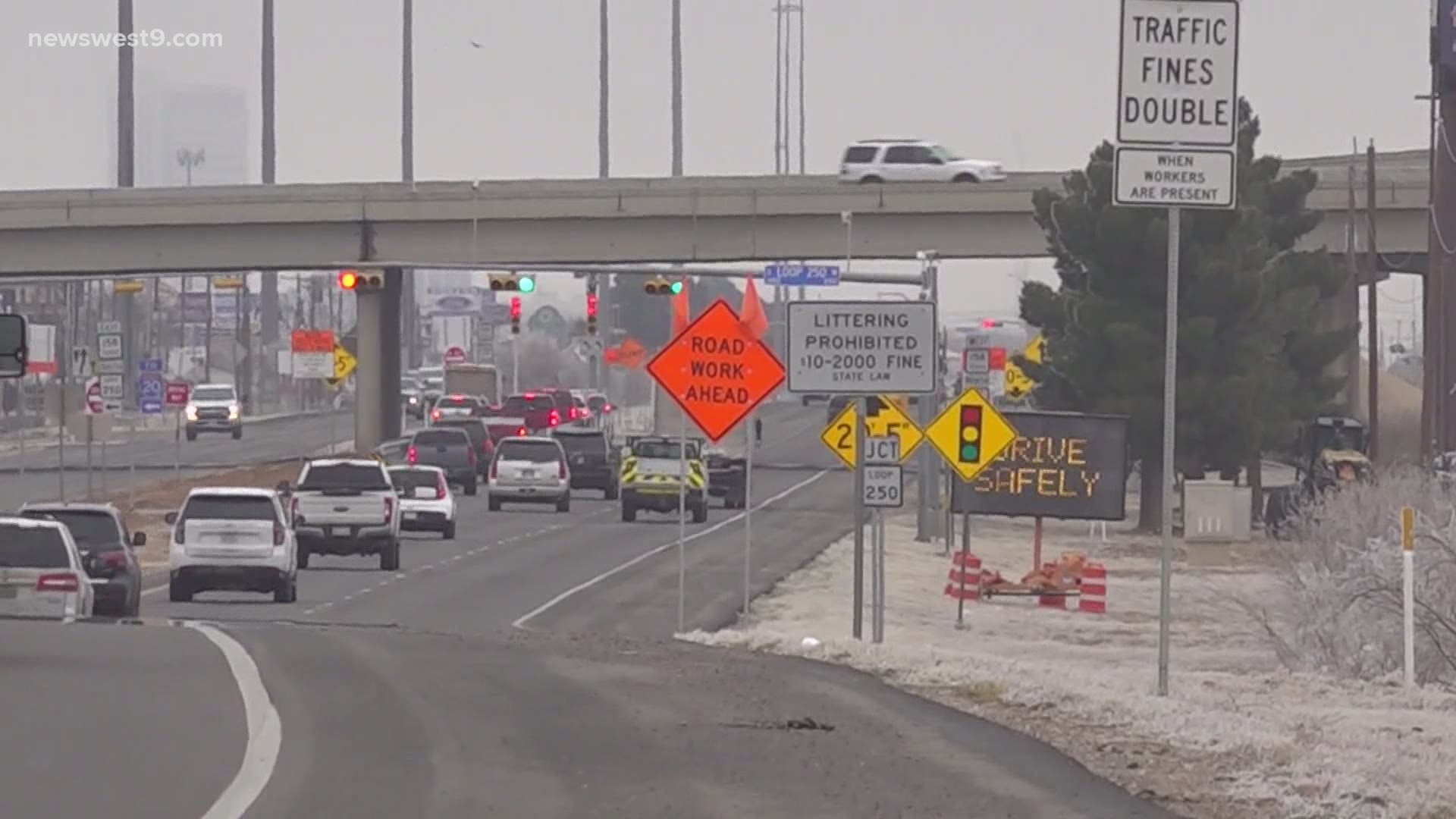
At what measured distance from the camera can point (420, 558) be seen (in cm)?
4584

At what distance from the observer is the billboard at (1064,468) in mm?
45375

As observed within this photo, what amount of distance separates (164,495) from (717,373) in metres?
39.6

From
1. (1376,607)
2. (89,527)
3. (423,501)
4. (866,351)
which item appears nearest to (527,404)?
(423,501)

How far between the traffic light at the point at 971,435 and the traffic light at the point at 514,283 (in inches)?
948

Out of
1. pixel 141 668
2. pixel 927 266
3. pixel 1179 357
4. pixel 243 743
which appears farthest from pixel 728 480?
pixel 243 743

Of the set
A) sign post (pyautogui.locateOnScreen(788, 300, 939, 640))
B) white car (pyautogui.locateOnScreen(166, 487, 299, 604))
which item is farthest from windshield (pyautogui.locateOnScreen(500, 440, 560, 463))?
sign post (pyautogui.locateOnScreen(788, 300, 939, 640))

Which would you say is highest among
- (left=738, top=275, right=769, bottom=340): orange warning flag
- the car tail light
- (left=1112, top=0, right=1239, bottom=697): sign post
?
(left=1112, top=0, right=1239, bottom=697): sign post

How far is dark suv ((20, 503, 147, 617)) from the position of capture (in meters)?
30.2

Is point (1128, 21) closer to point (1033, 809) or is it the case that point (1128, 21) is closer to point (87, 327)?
point (1033, 809)

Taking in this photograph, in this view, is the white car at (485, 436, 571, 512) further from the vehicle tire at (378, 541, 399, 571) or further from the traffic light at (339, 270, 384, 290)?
the vehicle tire at (378, 541, 399, 571)

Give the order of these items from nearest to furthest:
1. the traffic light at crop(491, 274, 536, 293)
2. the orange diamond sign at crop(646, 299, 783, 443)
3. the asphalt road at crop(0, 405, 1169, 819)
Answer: the asphalt road at crop(0, 405, 1169, 819) < the orange diamond sign at crop(646, 299, 783, 443) < the traffic light at crop(491, 274, 536, 293)

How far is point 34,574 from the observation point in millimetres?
26766

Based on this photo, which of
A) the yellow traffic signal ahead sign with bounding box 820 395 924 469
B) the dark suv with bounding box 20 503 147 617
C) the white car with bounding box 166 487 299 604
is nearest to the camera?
the dark suv with bounding box 20 503 147 617

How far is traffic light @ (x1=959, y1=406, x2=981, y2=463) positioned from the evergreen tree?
25.1 m
